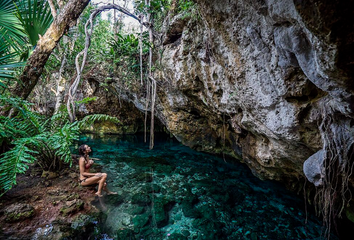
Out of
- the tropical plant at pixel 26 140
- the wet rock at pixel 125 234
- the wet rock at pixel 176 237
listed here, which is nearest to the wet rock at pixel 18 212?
the tropical plant at pixel 26 140

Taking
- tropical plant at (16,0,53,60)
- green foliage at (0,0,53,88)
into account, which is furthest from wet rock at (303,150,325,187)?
green foliage at (0,0,53,88)

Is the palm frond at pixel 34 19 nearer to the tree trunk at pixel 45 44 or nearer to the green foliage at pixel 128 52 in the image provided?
the tree trunk at pixel 45 44

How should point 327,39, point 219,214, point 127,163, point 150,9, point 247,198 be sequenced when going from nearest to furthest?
point 327,39, point 219,214, point 247,198, point 150,9, point 127,163

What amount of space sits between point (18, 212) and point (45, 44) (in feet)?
10.3

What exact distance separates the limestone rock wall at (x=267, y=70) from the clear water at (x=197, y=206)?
0.83 m

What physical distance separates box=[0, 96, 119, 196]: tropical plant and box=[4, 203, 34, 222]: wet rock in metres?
0.42

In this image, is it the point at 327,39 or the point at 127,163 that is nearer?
the point at 327,39

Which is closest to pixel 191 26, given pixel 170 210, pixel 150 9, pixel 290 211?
pixel 150 9

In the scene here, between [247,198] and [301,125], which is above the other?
[301,125]

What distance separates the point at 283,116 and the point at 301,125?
0.30 meters

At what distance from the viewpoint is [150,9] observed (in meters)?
5.81

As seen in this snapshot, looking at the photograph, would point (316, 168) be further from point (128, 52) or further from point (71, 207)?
point (128, 52)

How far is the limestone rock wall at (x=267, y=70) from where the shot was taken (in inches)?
55.8

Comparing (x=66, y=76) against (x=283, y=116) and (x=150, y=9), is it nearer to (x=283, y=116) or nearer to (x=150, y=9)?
(x=150, y=9)
